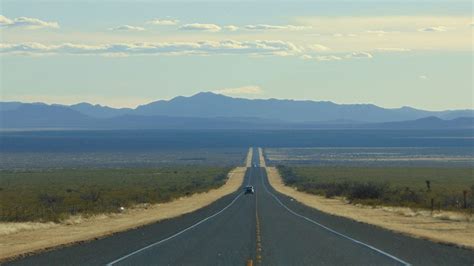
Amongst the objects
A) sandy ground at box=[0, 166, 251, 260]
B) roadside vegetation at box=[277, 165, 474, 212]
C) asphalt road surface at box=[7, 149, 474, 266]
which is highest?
asphalt road surface at box=[7, 149, 474, 266]

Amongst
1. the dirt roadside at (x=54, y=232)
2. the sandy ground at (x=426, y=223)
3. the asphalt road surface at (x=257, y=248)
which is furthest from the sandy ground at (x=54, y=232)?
the sandy ground at (x=426, y=223)

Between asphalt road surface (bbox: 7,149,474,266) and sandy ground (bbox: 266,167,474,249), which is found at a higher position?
asphalt road surface (bbox: 7,149,474,266)

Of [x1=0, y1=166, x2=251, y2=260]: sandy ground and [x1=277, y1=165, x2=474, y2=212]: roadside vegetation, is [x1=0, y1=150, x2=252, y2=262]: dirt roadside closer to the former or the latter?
[x1=0, y1=166, x2=251, y2=260]: sandy ground

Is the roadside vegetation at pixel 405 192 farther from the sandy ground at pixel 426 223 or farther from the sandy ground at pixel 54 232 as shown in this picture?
the sandy ground at pixel 54 232

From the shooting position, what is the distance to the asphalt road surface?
20.2 m

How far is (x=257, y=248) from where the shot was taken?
76.5ft

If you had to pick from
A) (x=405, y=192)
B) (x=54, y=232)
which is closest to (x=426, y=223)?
(x=54, y=232)

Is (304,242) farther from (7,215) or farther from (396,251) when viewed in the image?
(7,215)

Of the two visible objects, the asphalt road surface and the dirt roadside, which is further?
the dirt roadside

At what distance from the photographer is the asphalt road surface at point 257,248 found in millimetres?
20234

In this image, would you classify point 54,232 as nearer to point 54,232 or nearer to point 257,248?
point 54,232

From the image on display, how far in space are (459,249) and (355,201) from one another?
37921mm

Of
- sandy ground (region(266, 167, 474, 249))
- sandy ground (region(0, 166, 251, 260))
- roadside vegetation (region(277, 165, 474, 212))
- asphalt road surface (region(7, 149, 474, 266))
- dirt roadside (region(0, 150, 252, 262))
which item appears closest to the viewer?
asphalt road surface (region(7, 149, 474, 266))

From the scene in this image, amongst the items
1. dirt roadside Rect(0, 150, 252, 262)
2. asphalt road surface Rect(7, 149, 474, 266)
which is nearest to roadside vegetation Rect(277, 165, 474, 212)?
asphalt road surface Rect(7, 149, 474, 266)
